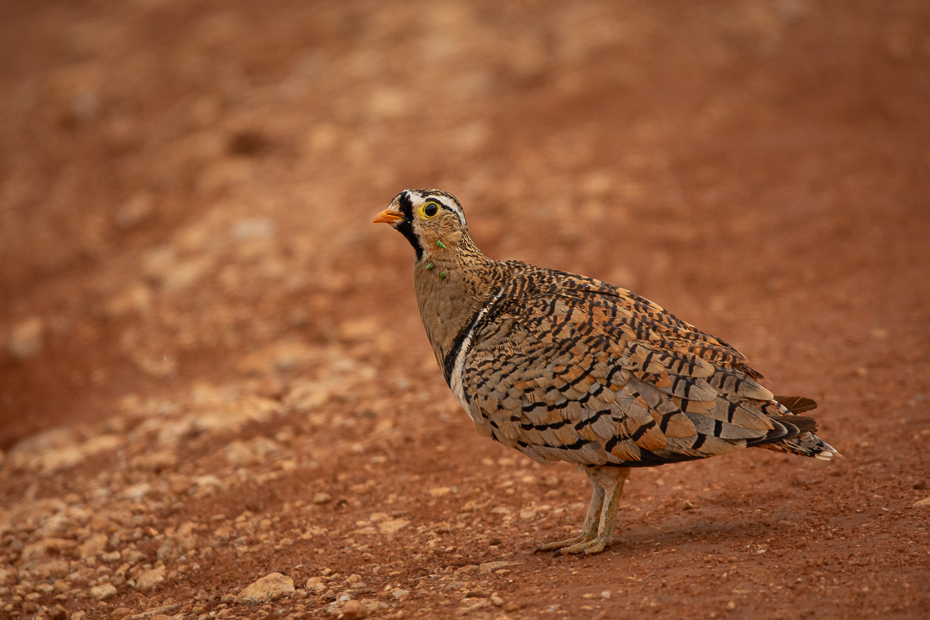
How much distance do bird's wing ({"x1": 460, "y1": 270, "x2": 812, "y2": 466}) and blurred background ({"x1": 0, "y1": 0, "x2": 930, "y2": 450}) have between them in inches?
103

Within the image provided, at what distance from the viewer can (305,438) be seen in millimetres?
7164

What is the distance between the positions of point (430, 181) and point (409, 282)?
76.8 inches

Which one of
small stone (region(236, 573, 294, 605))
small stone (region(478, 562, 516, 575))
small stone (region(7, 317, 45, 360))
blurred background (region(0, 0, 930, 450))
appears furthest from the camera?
small stone (region(7, 317, 45, 360))

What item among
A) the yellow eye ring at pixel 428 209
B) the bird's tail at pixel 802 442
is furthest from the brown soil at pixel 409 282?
the yellow eye ring at pixel 428 209

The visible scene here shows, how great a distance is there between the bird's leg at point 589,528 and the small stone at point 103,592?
2.73m

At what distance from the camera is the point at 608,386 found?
459cm

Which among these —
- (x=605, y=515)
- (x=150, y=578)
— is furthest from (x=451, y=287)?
(x=150, y=578)

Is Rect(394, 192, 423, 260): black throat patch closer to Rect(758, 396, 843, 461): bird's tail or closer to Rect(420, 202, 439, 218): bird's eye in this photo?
Rect(420, 202, 439, 218): bird's eye

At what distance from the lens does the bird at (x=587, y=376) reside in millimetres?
4477

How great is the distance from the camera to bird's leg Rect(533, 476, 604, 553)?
492 centimetres

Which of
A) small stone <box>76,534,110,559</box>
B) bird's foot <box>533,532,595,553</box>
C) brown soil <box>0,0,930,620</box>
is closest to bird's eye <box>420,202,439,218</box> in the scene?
brown soil <box>0,0,930,620</box>

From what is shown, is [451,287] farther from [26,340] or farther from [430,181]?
[26,340]

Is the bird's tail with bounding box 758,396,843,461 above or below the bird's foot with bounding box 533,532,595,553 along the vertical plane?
above

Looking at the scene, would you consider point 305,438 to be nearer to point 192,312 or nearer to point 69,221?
point 192,312
